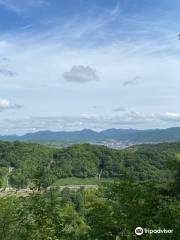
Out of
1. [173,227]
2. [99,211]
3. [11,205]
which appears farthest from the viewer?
[11,205]

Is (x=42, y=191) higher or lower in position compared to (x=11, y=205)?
higher

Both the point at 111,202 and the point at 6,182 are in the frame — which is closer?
the point at 111,202

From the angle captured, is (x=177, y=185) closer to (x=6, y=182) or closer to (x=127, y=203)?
(x=127, y=203)

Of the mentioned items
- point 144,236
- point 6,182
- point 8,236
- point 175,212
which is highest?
point 175,212

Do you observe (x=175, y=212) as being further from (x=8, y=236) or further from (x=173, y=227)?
(x=8, y=236)

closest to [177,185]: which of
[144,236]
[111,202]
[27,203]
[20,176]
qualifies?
[111,202]

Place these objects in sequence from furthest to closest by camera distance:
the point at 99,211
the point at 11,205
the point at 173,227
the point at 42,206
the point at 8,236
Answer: the point at 11,205 < the point at 8,236 < the point at 99,211 < the point at 42,206 < the point at 173,227

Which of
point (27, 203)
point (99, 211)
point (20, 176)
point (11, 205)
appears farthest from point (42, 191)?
point (20, 176)

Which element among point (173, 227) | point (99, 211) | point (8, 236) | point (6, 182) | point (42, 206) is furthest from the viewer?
point (6, 182)

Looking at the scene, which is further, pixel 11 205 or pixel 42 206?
pixel 11 205
